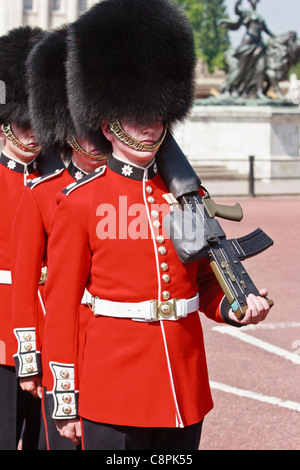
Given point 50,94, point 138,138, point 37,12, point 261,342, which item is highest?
point 138,138

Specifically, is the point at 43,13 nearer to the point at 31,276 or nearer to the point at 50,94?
the point at 50,94

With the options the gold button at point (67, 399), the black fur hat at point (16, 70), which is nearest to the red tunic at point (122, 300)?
the gold button at point (67, 399)

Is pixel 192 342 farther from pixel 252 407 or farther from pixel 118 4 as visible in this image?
pixel 252 407

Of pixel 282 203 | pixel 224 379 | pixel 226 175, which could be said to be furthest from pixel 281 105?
pixel 224 379

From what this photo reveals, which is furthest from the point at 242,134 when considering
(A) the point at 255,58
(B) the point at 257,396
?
(B) the point at 257,396

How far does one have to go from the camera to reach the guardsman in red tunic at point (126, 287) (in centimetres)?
242

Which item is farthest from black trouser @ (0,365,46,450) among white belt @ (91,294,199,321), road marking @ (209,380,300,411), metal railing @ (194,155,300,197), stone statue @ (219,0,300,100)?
stone statue @ (219,0,300,100)

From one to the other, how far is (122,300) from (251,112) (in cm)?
2201

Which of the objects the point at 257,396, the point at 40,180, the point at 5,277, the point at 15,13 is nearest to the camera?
the point at 40,180

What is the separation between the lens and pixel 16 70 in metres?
3.77

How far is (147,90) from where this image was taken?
8.51ft

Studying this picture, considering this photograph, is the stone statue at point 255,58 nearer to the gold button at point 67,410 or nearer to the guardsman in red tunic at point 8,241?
the guardsman in red tunic at point 8,241

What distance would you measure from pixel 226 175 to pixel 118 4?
63.8 feet
